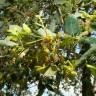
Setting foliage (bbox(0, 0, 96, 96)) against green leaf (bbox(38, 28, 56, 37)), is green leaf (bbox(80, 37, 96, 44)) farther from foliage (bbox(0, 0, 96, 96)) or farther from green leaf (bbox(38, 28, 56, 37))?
green leaf (bbox(38, 28, 56, 37))

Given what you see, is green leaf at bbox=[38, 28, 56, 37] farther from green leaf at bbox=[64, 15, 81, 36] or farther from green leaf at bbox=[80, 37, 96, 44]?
green leaf at bbox=[80, 37, 96, 44]

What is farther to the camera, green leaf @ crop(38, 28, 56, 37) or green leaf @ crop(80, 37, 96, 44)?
green leaf @ crop(38, 28, 56, 37)

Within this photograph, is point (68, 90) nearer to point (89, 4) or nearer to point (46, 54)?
point (89, 4)

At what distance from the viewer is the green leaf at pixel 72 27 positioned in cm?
177

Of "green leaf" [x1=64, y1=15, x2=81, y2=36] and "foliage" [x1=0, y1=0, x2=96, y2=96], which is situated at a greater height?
"green leaf" [x1=64, y1=15, x2=81, y2=36]

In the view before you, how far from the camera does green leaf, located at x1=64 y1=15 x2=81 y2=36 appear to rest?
5.81 feet

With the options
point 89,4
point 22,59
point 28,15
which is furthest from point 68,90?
point 22,59

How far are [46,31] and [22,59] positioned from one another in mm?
202

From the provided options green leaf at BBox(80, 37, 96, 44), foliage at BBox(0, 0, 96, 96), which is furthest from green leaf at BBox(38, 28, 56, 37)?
green leaf at BBox(80, 37, 96, 44)

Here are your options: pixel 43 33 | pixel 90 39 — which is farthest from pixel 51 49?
pixel 90 39

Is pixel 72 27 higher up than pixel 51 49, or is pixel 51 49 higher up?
pixel 72 27

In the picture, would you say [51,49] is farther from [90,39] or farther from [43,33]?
[90,39]

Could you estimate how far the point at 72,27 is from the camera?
1.79 meters

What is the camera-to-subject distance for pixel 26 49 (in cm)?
183
